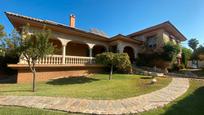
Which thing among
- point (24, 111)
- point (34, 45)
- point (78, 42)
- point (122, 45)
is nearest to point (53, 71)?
point (78, 42)

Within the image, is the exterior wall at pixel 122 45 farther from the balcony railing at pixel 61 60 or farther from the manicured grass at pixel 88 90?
the manicured grass at pixel 88 90

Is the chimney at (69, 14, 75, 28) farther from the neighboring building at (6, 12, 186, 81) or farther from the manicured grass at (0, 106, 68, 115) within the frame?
the manicured grass at (0, 106, 68, 115)

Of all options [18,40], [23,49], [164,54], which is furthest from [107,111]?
[164,54]

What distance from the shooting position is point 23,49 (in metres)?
7.68

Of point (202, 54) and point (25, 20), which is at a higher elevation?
point (25, 20)

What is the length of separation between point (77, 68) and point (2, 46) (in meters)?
6.92

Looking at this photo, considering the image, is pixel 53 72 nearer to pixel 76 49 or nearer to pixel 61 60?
pixel 61 60

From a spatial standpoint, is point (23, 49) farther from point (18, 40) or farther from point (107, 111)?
point (107, 111)

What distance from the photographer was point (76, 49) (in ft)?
59.3

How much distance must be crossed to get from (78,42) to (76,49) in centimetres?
233

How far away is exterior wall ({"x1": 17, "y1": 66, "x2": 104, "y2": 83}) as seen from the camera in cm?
1097

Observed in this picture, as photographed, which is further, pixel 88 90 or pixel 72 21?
pixel 72 21

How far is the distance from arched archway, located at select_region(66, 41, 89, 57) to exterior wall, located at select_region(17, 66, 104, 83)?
12.1 feet

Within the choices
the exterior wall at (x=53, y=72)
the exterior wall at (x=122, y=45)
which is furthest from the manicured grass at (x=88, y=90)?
the exterior wall at (x=122, y=45)
